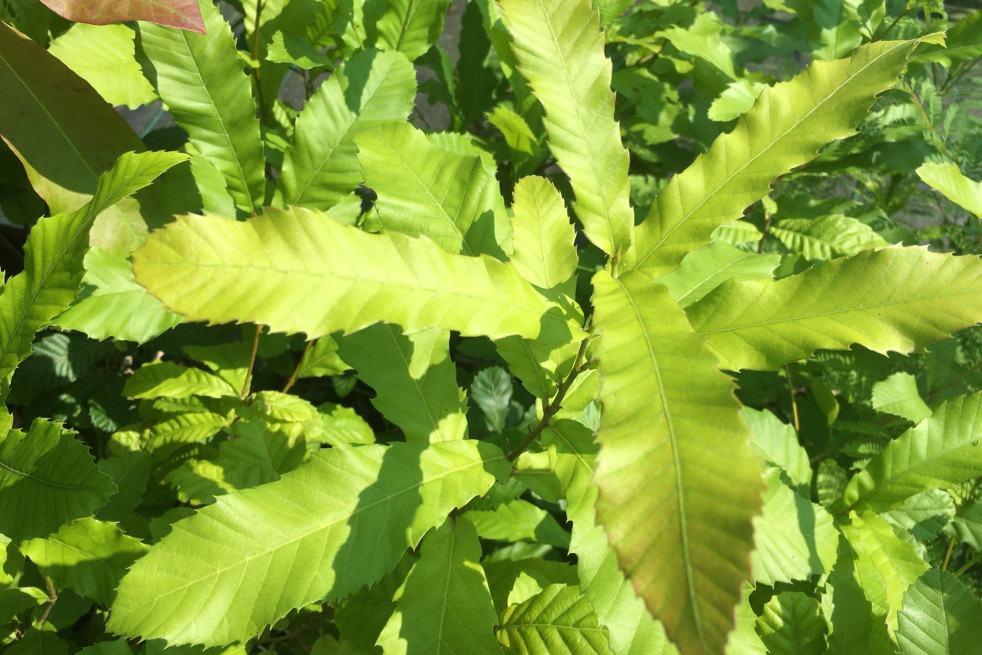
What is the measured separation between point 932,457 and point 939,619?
353 mm

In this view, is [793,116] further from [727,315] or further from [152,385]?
[152,385]

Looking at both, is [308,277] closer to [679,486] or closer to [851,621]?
[679,486]

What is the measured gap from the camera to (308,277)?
0.69 metres

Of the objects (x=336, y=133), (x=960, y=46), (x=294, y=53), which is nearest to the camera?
(x=336, y=133)

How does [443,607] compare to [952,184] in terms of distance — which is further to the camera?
[952,184]

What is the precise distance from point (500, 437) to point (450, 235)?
17.9 inches

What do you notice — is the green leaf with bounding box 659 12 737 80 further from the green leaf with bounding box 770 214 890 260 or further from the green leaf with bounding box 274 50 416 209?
the green leaf with bounding box 274 50 416 209

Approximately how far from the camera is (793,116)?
0.88 metres

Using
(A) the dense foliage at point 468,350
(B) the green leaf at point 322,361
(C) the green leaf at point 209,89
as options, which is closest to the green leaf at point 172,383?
(A) the dense foliage at point 468,350

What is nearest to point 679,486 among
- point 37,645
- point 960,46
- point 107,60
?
point 37,645

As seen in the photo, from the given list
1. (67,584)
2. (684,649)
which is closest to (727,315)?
(684,649)

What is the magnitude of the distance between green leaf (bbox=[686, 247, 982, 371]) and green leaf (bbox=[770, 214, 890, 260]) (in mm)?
866

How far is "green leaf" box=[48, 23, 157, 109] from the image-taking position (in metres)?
1.39

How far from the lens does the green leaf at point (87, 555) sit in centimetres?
110
